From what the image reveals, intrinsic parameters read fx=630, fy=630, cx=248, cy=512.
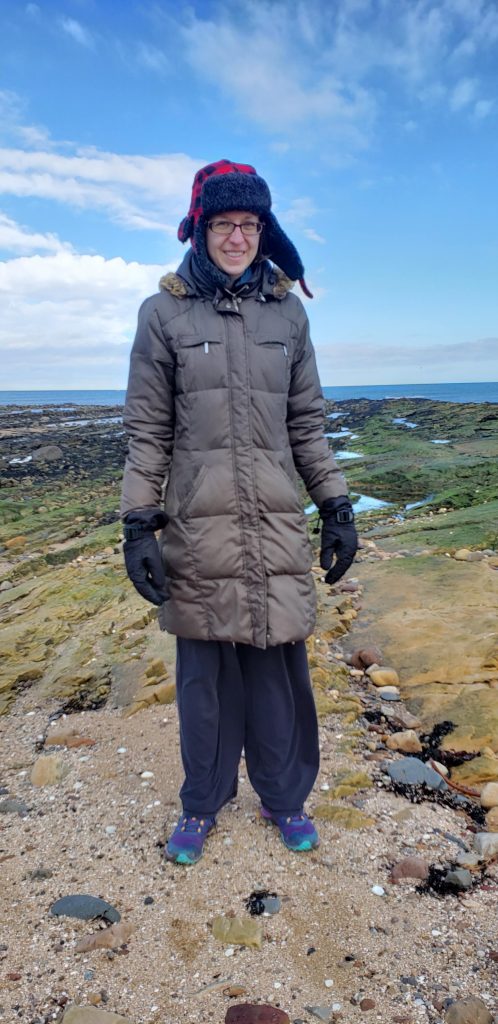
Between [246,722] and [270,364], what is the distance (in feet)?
5.83

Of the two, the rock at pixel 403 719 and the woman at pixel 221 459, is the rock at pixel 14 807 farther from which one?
the rock at pixel 403 719

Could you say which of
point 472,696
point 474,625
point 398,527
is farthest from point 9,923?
point 398,527

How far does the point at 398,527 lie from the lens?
938cm

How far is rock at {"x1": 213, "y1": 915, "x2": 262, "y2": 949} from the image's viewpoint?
2.50 metres

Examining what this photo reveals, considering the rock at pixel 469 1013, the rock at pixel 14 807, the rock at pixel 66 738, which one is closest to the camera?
the rock at pixel 469 1013

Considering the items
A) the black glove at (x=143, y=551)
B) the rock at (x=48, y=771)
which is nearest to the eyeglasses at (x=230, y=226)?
→ the black glove at (x=143, y=551)

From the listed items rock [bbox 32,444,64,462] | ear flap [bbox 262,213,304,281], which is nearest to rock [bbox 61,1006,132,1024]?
ear flap [bbox 262,213,304,281]

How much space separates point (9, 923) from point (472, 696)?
3.00 metres

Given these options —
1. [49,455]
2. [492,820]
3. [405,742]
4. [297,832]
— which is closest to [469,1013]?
[297,832]

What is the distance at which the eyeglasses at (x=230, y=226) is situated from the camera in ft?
9.10

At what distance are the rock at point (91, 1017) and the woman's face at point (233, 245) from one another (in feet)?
9.44

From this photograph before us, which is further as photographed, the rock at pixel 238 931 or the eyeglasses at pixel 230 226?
the eyeglasses at pixel 230 226

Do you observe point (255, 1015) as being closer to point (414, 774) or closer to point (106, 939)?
point (106, 939)

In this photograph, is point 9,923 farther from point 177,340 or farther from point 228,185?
point 228,185
